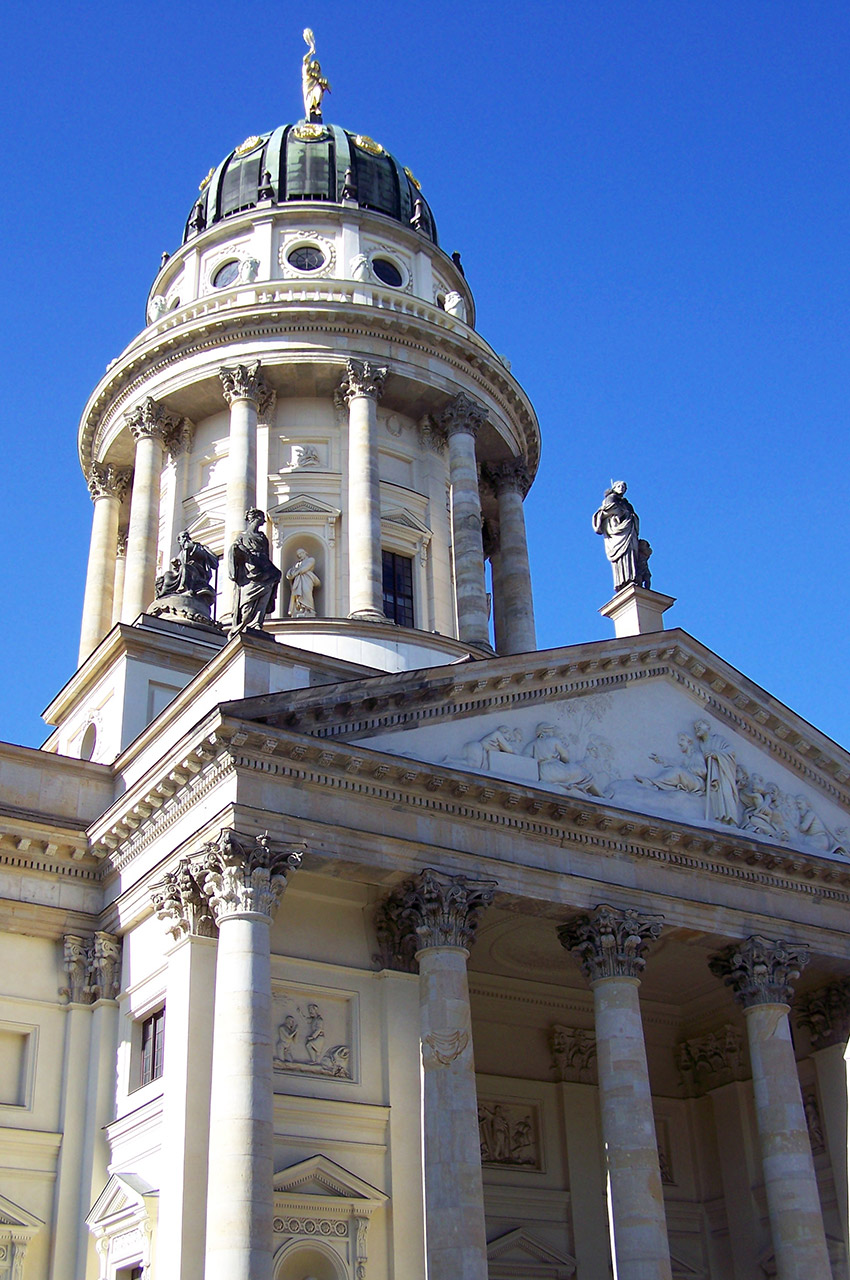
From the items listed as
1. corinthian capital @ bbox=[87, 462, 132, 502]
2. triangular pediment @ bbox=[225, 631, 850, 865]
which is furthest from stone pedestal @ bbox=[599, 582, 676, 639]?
corinthian capital @ bbox=[87, 462, 132, 502]

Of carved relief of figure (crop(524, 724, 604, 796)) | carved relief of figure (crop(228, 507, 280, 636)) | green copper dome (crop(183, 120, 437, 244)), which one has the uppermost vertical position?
green copper dome (crop(183, 120, 437, 244))

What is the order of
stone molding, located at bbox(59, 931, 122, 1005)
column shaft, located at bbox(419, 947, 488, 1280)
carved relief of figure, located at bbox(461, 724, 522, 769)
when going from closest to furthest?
column shaft, located at bbox(419, 947, 488, 1280) < carved relief of figure, located at bbox(461, 724, 522, 769) < stone molding, located at bbox(59, 931, 122, 1005)

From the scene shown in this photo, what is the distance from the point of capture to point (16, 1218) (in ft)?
70.1

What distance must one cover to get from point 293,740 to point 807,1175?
11053 mm

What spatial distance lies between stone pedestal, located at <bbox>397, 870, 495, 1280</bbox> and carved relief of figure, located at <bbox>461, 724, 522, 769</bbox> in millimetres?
2228

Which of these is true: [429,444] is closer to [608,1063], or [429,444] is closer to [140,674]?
[140,674]

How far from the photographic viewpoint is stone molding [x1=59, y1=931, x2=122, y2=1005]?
922 inches

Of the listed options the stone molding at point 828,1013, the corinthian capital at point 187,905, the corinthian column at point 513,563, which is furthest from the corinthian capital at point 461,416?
the corinthian capital at point 187,905

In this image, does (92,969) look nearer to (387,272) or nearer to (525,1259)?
(525,1259)

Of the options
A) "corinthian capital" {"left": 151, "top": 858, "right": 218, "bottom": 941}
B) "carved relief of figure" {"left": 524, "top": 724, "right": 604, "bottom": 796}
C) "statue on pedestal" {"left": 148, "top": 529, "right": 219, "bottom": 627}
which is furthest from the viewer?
"statue on pedestal" {"left": 148, "top": 529, "right": 219, "bottom": 627}

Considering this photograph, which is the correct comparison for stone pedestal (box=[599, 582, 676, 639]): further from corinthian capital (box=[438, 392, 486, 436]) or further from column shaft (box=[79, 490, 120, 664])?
column shaft (box=[79, 490, 120, 664])

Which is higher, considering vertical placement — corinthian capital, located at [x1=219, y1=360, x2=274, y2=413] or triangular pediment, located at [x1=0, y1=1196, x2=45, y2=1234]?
corinthian capital, located at [x1=219, y1=360, x2=274, y2=413]

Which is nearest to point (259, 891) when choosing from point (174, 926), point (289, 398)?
point (174, 926)

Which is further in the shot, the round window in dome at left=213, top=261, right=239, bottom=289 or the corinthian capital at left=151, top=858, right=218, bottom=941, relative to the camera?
the round window in dome at left=213, top=261, right=239, bottom=289
